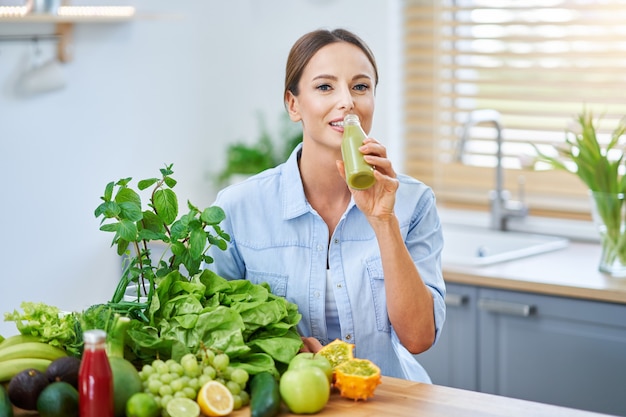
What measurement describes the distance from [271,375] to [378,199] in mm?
489

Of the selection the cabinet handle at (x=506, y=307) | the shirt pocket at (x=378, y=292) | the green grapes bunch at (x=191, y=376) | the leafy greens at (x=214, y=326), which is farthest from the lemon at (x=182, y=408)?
the cabinet handle at (x=506, y=307)

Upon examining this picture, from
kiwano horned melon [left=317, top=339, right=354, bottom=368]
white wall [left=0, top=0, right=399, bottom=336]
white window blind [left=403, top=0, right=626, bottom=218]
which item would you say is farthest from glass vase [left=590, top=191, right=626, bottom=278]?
kiwano horned melon [left=317, top=339, right=354, bottom=368]

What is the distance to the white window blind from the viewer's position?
3547 millimetres

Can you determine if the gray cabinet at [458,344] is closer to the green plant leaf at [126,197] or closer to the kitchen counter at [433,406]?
the kitchen counter at [433,406]

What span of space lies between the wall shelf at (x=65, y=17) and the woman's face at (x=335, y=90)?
1183mm

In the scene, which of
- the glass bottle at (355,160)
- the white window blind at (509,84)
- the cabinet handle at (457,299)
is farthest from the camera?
the white window blind at (509,84)

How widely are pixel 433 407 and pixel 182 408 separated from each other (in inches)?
17.7

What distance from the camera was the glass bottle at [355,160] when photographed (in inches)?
74.5

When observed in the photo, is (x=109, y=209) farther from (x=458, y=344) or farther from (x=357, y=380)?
(x=458, y=344)

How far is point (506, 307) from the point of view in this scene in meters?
2.97

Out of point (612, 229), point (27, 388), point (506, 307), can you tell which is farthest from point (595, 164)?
point (27, 388)

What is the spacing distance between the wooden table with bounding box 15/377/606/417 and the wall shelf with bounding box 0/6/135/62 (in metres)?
1.63

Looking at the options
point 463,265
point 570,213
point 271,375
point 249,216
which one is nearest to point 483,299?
point 463,265

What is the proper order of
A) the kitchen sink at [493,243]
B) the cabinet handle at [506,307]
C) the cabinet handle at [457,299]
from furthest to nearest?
the kitchen sink at [493,243] → the cabinet handle at [457,299] → the cabinet handle at [506,307]
